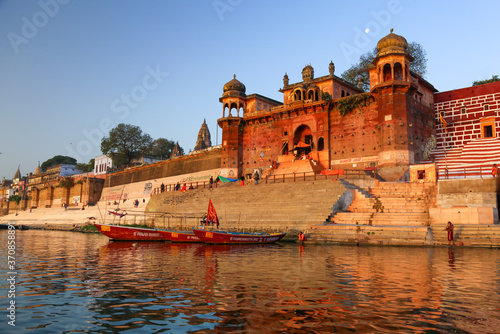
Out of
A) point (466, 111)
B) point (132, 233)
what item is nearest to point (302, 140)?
point (466, 111)

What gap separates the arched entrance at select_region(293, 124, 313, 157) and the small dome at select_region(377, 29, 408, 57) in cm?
915

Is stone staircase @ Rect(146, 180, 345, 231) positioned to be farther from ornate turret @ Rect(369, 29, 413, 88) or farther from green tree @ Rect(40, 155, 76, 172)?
green tree @ Rect(40, 155, 76, 172)

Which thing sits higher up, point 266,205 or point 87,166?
point 87,166

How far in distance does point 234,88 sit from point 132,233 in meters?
20.7

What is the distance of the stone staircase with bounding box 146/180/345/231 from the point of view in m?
22.3

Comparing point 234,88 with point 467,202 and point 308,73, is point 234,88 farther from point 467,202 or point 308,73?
point 467,202

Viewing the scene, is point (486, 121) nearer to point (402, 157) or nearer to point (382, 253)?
point (402, 157)

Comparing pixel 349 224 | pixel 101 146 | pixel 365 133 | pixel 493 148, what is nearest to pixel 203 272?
pixel 349 224

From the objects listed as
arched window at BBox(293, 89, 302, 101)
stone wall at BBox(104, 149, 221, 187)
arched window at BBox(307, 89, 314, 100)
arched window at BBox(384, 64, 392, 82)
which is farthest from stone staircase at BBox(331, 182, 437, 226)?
stone wall at BBox(104, 149, 221, 187)

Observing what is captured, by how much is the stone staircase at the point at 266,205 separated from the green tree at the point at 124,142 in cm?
2894

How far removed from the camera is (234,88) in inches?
1544

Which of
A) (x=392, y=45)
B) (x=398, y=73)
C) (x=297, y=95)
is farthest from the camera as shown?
(x=297, y=95)

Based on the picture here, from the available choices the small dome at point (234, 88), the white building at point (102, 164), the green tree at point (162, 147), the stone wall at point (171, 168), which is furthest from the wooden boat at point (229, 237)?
the green tree at point (162, 147)

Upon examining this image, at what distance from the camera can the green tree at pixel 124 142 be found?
5672 centimetres
